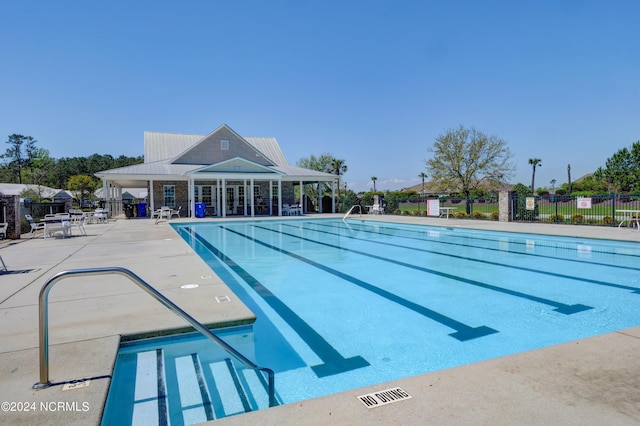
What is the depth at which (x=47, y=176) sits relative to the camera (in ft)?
196

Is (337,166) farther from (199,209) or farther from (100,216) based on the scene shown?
(100,216)

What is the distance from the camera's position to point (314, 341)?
4391mm

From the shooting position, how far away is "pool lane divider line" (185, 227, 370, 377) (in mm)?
3693

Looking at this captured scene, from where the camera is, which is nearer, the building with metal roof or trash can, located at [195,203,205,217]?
trash can, located at [195,203,205,217]

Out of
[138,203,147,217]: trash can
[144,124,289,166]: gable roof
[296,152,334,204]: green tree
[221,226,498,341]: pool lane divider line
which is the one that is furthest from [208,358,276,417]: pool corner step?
[296,152,334,204]: green tree

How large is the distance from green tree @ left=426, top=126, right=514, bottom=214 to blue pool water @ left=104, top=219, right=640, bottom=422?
20000 millimetres

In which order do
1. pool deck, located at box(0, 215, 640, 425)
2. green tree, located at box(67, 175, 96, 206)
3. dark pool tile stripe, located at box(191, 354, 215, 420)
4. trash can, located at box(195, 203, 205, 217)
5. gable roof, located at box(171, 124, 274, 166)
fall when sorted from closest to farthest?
1. pool deck, located at box(0, 215, 640, 425)
2. dark pool tile stripe, located at box(191, 354, 215, 420)
3. trash can, located at box(195, 203, 205, 217)
4. gable roof, located at box(171, 124, 274, 166)
5. green tree, located at box(67, 175, 96, 206)

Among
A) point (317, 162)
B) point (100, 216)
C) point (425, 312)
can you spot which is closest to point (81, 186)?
point (317, 162)

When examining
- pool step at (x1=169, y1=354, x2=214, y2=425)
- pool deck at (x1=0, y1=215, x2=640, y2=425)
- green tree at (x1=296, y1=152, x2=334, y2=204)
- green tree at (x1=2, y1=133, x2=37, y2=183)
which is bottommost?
pool step at (x1=169, y1=354, x2=214, y2=425)

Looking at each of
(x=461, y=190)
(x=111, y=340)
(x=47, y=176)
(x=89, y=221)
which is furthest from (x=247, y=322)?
(x=47, y=176)

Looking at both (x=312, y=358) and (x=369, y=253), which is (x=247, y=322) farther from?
(x=369, y=253)

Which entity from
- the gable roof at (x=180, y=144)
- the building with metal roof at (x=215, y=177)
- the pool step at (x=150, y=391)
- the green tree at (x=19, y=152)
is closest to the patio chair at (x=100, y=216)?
the building with metal roof at (x=215, y=177)

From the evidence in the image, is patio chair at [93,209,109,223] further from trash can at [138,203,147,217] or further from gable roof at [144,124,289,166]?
gable roof at [144,124,289,166]

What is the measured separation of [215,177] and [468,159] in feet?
68.6
